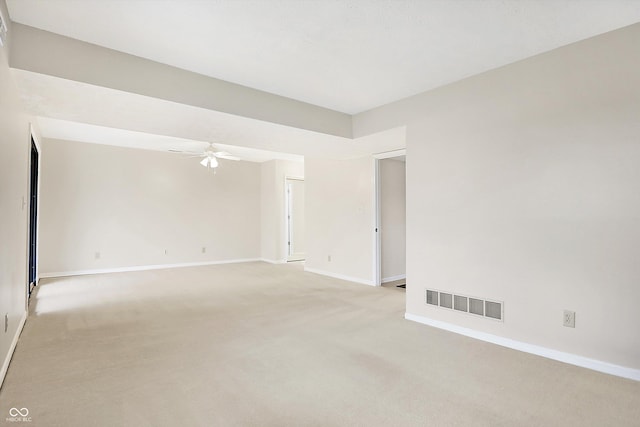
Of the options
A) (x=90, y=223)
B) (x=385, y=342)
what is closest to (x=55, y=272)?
(x=90, y=223)

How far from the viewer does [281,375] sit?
2348 mm

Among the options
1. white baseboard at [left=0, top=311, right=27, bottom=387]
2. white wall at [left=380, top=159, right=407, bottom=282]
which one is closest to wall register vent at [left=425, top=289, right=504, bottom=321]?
white wall at [left=380, top=159, right=407, bottom=282]

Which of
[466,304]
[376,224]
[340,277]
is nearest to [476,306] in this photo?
[466,304]

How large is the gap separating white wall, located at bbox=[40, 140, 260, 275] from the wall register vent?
576 centimetres

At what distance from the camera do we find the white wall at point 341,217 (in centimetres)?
551

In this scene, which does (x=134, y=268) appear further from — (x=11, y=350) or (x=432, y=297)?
(x=432, y=297)

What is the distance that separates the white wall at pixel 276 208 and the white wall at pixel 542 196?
195 inches

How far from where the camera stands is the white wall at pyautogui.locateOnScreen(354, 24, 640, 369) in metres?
2.35

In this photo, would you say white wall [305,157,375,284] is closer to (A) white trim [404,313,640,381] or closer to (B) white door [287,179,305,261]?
(B) white door [287,179,305,261]

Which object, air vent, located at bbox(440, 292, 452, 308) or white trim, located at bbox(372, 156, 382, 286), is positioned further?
white trim, located at bbox(372, 156, 382, 286)

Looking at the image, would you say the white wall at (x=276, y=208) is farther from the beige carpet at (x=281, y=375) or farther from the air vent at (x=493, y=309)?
the air vent at (x=493, y=309)

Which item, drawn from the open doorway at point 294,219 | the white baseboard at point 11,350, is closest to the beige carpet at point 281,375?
the white baseboard at point 11,350

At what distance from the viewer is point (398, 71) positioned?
9.95 ft

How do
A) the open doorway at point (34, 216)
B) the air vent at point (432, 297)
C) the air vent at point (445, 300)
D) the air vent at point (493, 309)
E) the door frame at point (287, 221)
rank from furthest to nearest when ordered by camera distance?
the door frame at point (287, 221) < the open doorway at point (34, 216) < the air vent at point (432, 297) < the air vent at point (445, 300) < the air vent at point (493, 309)
